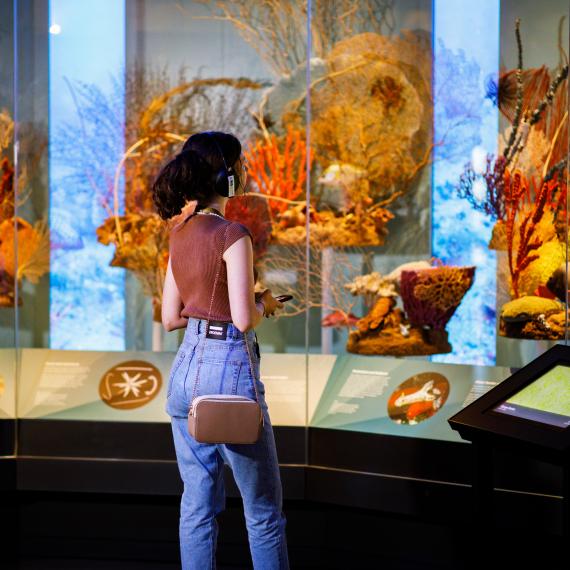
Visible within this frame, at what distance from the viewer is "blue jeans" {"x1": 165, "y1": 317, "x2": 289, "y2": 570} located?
95.3 inches

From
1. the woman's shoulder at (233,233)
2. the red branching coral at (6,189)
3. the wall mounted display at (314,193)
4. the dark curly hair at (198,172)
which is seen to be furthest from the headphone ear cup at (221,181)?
the red branching coral at (6,189)

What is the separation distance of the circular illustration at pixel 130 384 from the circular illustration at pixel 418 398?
4.13 feet

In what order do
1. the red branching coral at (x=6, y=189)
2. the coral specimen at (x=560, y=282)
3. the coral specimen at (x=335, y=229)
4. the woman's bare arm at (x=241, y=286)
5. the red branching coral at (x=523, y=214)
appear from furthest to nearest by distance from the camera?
the red branching coral at (x=6, y=189) < the coral specimen at (x=335, y=229) < the red branching coral at (x=523, y=214) < the coral specimen at (x=560, y=282) < the woman's bare arm at (x=241, y=286)

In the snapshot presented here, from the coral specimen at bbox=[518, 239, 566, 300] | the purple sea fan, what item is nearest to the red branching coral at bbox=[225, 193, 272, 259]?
the purple sea fan

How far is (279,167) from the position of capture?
485cm

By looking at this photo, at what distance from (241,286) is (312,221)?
238 centimetres

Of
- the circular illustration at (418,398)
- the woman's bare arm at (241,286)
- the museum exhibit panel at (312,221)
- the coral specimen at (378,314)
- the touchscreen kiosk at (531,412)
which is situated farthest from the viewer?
the coral specimen at (378,314)

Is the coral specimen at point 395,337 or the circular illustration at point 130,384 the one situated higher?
the coral specimen at point 395,337

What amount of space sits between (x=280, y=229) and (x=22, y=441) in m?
1.72

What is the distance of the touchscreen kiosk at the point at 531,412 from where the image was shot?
8.71 ft

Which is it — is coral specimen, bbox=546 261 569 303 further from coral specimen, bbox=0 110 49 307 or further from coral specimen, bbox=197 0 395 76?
coral specimen, bbox=0 110 49 307

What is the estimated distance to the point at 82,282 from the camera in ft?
16.4

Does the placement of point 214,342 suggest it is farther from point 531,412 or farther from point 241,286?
point 531,412

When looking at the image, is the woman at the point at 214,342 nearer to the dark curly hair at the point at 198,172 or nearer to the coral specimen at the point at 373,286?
the dark curly hair at the point at 198,172
